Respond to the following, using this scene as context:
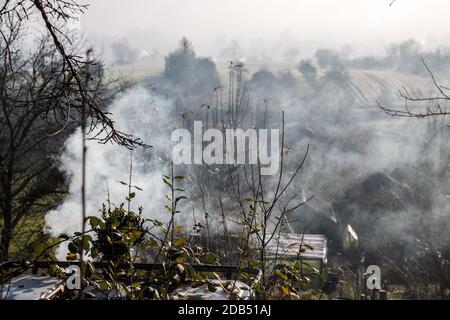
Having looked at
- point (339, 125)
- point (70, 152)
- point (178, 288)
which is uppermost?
point (339, 125)

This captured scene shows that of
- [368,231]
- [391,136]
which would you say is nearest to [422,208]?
[368,231]

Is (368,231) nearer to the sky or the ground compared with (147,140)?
nearer to the ground

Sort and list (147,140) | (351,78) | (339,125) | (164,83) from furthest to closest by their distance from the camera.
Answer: (351,78) → (164,83) → (339,125) → (147,140)

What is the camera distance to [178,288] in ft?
11.7

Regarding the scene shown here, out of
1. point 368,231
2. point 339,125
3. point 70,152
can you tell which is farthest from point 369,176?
point 70,152
